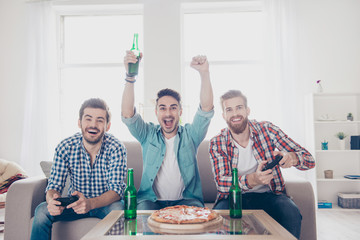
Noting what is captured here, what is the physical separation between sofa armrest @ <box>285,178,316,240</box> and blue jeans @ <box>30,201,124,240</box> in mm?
1043

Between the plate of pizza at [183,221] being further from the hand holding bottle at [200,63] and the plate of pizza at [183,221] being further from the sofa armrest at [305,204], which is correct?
the hand holding bottle at [200,63]

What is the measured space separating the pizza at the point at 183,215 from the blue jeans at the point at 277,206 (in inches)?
16.6

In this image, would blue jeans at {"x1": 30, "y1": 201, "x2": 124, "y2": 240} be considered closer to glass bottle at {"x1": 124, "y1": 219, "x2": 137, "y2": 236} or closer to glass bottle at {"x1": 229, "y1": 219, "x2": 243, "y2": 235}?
glass bottle at {"x1": 124, "y1": 219, "x2": 137, "y2": 236}

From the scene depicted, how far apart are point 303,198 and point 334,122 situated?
227cm

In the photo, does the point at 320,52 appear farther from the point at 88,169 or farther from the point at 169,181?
the point at 88,169

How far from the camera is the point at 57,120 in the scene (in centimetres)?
427

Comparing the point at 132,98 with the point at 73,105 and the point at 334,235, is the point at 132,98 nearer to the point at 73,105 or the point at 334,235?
the point at 334,235

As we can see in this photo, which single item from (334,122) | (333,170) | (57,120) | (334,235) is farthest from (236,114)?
(57,120)

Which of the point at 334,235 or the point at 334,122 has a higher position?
the point at 334,122

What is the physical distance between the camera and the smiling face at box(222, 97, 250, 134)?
6.21ft

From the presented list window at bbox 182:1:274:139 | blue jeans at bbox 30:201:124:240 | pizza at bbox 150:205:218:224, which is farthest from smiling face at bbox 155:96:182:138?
window at bbox 182:1:274:139

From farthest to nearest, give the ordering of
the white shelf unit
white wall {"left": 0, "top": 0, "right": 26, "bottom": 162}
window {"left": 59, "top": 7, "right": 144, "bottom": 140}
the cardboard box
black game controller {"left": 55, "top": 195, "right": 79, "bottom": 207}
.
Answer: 1. window {"left": 59, "top": 7, "right": 144, "bottom": 140}
2. white wall {"left": 0, "top": 0, "right": 26, "bottom": 162}
3. the white shelf unit
4. the cardboard box
5. black game controller {"left": 55, "top": 195, "right": 79, "bottom": 207}

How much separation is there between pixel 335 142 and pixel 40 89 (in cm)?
400

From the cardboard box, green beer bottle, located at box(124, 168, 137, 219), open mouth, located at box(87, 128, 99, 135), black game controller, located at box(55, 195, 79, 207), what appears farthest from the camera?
the cardboard box
